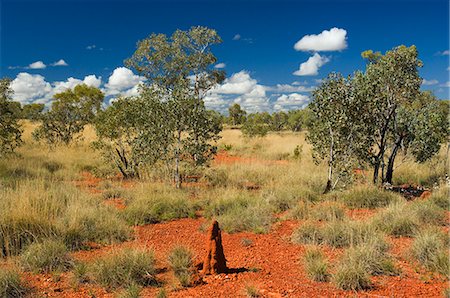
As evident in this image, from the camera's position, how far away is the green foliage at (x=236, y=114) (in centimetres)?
6594

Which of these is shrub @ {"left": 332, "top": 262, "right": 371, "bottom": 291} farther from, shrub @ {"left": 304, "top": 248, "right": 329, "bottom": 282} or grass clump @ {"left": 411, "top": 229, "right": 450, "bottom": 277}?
grass clump @ {"left": 411, "top": 229, "right": 450, "bottom": 277}

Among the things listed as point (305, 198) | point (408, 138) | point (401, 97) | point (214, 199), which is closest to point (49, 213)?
point (214, 199)

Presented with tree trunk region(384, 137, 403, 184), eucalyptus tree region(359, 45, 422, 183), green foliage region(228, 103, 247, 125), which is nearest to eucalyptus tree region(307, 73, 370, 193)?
eucalyptus tree region(359, 45, 422, 183)

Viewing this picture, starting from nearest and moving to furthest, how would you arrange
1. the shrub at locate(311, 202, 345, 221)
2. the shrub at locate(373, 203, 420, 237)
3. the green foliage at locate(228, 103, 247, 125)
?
the shrub at locate(373, 203, 420, 237), the shrub at locate(311, 202, 345, 221), the green foliage at locate(228, 103, 247, 125)

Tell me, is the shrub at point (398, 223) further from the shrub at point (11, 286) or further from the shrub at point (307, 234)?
the shrub at point (11, 286)

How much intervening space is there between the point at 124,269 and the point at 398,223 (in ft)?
18.3

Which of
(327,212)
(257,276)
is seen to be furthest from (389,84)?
(257,276)

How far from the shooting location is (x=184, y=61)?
2081cm

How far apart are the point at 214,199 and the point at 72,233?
417 cm

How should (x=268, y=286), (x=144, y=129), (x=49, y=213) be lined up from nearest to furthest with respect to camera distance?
(x=268, y=286), (x=49, y=213), (x=144, y=129)

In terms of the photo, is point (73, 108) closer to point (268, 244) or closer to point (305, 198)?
point (305, 198)

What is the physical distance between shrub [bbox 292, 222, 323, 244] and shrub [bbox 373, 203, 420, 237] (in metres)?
1.45

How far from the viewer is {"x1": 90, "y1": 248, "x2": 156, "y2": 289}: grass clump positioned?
4.96 meters

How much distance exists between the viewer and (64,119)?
71.7ft
